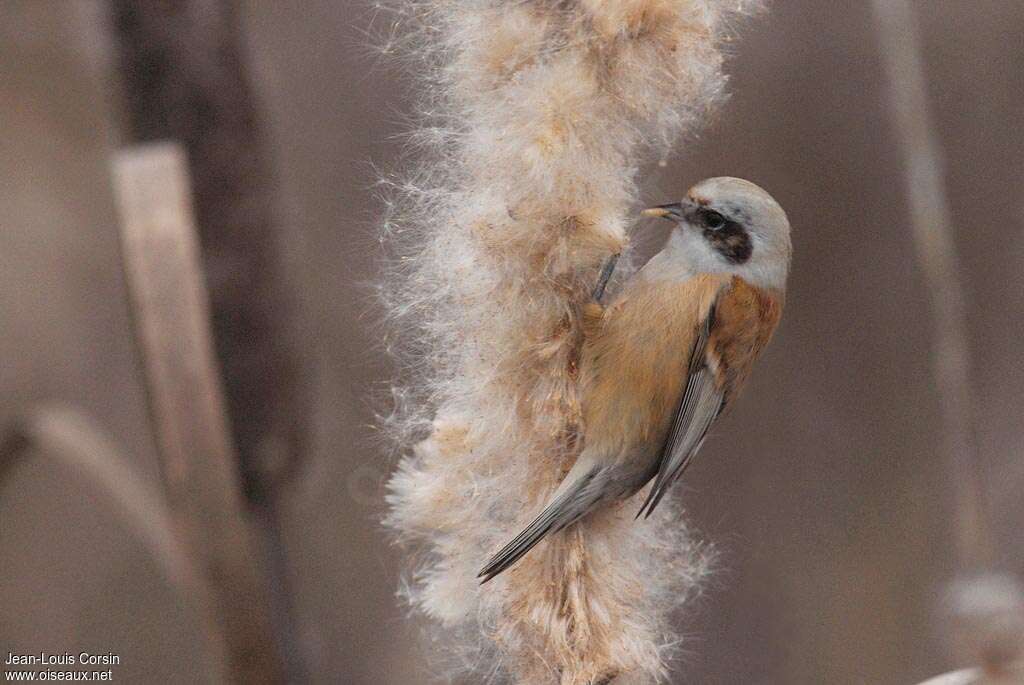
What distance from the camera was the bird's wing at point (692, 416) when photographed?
727 millimetres

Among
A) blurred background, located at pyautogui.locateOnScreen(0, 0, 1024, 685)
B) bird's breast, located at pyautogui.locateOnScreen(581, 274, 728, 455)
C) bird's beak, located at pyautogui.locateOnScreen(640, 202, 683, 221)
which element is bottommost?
blurred background, located at pyautogui.locateOnScreen(0, 0, 1024, 685)

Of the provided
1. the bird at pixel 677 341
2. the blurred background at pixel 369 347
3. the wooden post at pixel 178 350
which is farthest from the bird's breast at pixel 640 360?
the blurred background at pixel 369 347

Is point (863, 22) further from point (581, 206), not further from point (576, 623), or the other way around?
point (576, 623)

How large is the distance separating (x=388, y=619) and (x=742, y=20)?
1.23m

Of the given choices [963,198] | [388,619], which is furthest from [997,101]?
[388,619]

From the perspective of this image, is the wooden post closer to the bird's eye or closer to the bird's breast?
the bird's breast

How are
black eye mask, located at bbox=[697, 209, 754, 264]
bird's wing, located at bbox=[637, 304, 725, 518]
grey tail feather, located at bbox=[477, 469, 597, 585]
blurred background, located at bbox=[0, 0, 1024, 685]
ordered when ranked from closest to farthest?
grey tail feather, located at bbox=[477, 469, 597, 585]
bird's wing, located at bbox=[637, 304, 725, 518]
black eye mask, located at bbox=[697, 209, 754, 264]
blurred background, located at bbox=[0, 0, 1024, 685]

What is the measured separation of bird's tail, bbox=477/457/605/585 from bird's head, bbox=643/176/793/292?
27cm

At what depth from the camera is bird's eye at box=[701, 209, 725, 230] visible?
831 mm

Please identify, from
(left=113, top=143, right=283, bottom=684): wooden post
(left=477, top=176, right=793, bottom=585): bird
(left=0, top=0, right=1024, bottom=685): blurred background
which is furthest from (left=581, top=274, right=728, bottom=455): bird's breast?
(left=0, top=0, right=1024, bottom=685): blurred background

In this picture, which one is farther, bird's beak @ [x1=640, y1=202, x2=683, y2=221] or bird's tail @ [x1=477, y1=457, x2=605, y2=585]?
bird's beak @ [x1=640, y1=202, x2=683, y2=221]

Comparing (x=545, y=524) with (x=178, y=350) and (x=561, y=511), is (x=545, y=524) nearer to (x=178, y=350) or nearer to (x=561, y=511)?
(x=561, y=511)

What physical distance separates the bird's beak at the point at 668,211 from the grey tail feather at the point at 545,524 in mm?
261

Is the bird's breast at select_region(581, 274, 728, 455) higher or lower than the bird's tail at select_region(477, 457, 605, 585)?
higher
